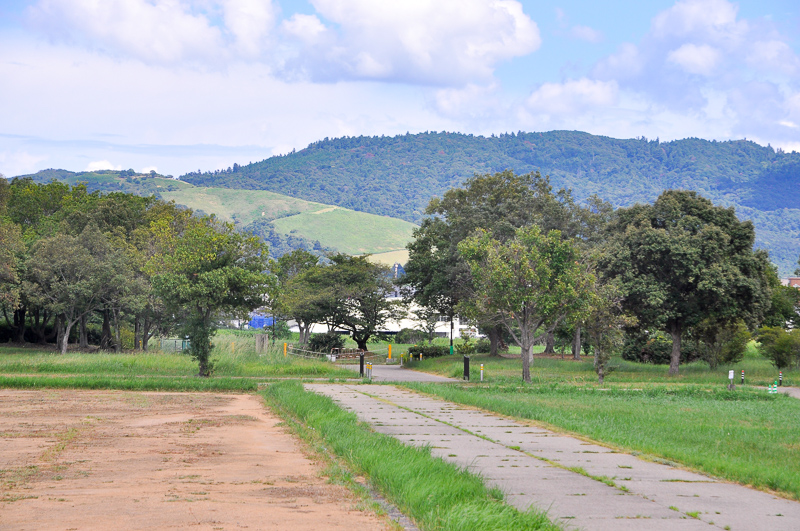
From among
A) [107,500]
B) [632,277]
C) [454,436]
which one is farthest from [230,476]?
[632,277]

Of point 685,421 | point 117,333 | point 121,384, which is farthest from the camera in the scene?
point 117,333

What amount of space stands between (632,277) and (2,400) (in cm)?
2873

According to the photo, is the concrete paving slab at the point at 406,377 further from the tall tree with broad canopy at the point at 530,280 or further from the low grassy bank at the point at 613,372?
the tall tree with broad canopy at the point at 530,280

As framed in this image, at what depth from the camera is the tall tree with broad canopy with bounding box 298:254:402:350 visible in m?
55.8

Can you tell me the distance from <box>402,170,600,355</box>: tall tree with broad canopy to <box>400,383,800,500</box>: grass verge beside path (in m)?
18.9

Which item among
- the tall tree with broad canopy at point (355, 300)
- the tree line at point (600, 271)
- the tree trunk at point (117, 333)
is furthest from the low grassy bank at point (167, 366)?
the tall tree with broad canopy at point (355, 300)

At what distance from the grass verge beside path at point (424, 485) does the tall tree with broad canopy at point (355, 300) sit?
134 ft

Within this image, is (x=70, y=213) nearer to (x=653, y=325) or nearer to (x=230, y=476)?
(x=653, y=325)

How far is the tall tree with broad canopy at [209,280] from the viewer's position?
30844mm

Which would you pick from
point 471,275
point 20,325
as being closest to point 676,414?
point 471,275

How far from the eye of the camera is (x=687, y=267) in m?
38.1

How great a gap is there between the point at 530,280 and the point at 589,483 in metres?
21.2

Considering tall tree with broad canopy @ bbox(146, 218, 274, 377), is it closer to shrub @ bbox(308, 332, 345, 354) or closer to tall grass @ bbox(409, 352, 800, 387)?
tall grass @ bbox(409, 352, 800, 387)

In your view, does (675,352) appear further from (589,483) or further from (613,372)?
(589,483)
